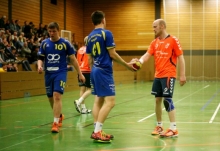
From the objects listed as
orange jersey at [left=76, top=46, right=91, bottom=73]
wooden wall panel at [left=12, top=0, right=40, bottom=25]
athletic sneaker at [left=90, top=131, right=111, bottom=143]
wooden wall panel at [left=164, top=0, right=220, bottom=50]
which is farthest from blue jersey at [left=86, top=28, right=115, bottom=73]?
wooden wall panel at [left=164, top=0, right=220, bottom=50]

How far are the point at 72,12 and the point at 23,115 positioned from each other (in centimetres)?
2494

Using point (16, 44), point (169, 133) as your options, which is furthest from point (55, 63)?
point (16, 44)

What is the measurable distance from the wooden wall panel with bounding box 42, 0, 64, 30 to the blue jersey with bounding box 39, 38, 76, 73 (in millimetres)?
21723

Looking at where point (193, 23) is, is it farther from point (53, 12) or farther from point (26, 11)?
point (26, 11)

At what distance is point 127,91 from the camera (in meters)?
21.0

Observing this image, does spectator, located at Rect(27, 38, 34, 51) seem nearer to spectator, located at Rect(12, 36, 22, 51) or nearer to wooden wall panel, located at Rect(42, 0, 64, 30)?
spectator, located at Rect(12, 36, 22, 51)

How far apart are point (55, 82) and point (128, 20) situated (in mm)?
29034

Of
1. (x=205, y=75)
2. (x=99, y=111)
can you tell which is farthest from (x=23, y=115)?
(x=205, y=75)

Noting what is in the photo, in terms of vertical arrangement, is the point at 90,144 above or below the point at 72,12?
below

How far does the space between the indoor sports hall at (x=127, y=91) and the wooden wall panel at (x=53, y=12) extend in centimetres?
7

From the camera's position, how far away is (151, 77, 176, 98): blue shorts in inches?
277

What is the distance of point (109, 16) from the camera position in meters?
36.7

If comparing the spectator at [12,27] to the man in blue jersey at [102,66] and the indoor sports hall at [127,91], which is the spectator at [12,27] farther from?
the man in blue jersey at [102,66]

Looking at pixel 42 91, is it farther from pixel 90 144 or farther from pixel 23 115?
pixel 90 144
